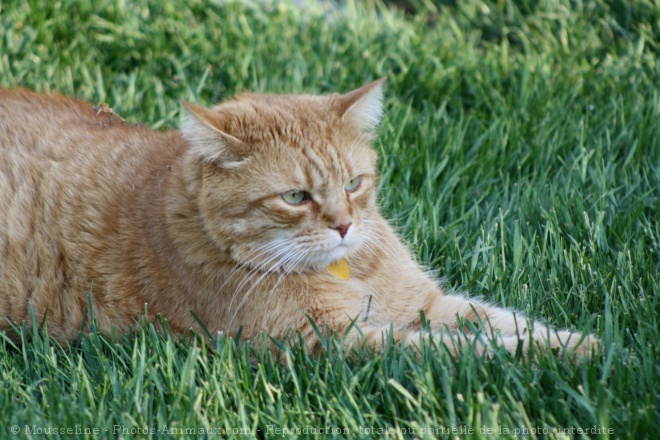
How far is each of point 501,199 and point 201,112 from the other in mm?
1715

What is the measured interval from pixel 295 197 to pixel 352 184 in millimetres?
250

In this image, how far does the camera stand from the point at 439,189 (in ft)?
13.3

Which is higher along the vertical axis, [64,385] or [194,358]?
[194,358]

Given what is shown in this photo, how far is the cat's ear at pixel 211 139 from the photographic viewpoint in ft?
9.18

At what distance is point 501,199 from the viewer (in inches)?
155

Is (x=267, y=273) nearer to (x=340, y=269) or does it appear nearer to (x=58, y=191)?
(x=340, y=269)

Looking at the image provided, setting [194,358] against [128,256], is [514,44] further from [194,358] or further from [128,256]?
[194,358]

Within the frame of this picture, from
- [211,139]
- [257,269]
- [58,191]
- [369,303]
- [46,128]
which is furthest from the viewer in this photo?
[46,128]

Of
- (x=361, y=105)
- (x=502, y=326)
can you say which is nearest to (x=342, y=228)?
(x=361, y=105)

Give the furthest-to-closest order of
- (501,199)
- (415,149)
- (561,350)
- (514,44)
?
(514,44), (415,149), (501,199), (561,350)

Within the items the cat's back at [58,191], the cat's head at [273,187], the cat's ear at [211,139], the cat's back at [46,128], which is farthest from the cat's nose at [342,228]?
the cat's back at [46,128]

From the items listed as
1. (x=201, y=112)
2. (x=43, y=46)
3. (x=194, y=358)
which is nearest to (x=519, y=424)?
(x=194, y=358)

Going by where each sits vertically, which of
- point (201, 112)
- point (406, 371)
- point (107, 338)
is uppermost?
point (201, 112)

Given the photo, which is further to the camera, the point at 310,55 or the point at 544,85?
the point at 310,55
